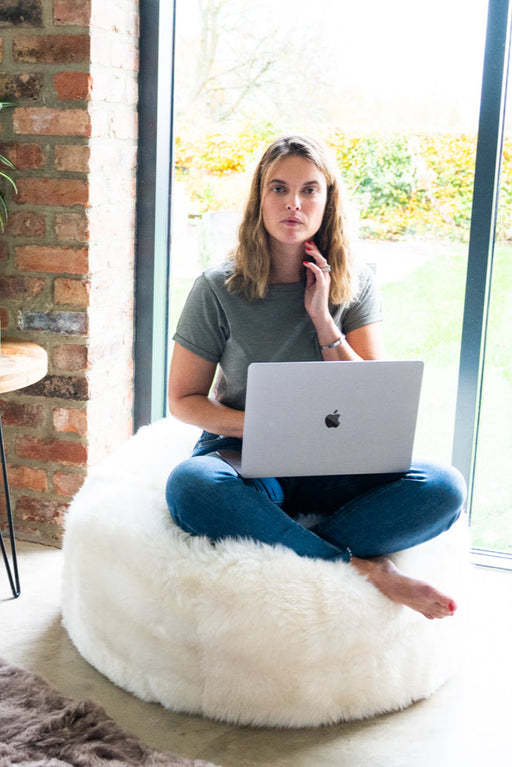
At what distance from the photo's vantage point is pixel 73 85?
226 cm

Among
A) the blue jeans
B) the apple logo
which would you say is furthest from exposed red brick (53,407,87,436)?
the apple logo

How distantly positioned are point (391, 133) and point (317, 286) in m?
0.63

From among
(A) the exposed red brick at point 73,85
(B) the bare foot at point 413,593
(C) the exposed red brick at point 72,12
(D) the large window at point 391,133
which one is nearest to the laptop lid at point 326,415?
(B) the bare foot at point 413,593

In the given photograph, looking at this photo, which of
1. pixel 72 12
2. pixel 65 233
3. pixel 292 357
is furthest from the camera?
pixel 65 233

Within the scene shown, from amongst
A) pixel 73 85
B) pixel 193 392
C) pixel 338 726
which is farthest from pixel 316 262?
pixel 338 726

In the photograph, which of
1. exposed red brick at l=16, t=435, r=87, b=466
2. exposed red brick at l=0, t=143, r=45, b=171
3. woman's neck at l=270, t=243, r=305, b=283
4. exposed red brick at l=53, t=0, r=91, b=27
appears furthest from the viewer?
exposed red brick at l=16, t=435, r=87, b=466

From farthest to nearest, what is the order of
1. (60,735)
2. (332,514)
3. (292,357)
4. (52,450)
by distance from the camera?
(52,450), (292,357), (332,514), (60,735)

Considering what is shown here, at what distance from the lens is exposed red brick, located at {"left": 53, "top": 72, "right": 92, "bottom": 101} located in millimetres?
2250

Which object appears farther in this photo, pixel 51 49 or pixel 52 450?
pixel 52 450

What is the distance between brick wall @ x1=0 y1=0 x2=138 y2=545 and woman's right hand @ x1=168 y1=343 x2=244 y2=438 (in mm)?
426

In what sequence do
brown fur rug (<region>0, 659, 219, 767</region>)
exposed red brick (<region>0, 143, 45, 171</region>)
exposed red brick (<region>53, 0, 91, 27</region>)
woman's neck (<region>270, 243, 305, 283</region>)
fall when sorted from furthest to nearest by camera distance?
exposed red brick (<region>0, 143, 45, 171</region>)
exposed red brick (<region>53, 0, 91, 27</region>)
woman's neck (<region>270, 243, 305, 283</region>)
brown fur rug (<region>0, 659, 219, 767</region>)

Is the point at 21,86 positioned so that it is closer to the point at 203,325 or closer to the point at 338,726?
the point at 203,325

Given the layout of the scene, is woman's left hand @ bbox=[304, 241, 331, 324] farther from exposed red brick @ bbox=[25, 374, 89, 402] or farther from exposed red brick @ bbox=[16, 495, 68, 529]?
exposed red brick @ bbox=[16, 495, 68, 529]

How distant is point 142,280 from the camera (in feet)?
8.62
